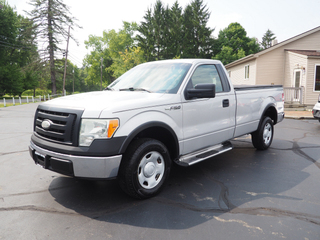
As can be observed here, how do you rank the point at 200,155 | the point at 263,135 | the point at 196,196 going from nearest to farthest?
the point at 196,196 < the point at 200,155 < the point at 263,135

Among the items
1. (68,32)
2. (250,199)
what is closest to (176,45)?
(68,32)

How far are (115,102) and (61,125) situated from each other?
28.4 inches

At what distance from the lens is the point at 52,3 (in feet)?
139

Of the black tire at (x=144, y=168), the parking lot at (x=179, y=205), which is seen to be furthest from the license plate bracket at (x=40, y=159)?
the black tire at (x=144, y=168)

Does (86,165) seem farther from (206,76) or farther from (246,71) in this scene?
(246,71)

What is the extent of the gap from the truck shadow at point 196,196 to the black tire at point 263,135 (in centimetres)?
95

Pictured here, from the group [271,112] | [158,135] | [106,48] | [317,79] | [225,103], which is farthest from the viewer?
[106,48]

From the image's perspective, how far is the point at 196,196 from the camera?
373 cm

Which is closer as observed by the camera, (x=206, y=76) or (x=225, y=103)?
(x=206, y=76)

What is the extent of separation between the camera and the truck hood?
3166 mm

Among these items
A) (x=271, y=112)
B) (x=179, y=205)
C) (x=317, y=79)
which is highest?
(x=317, y=79)

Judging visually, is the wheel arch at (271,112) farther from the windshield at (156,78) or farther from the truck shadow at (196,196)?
the windshield at (156,78)

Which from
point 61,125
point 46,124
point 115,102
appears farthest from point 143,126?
point 46,124

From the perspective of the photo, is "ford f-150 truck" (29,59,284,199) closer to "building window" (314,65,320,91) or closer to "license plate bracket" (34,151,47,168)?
"license plate bracket" (34,151,47,168)
